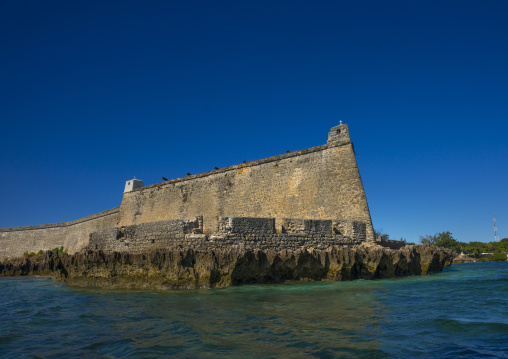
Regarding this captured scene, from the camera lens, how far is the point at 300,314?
20.4ft

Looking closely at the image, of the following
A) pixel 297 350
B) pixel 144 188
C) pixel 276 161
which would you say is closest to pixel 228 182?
pixel 276 161

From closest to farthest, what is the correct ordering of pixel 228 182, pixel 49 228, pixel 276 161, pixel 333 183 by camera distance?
pixel 333 183, pixel 276 161, pixel 228 182, pixel 49 228

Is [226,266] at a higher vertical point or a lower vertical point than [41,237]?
lower

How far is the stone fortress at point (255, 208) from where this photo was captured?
37.3 ft

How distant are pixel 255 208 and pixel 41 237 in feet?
96.1

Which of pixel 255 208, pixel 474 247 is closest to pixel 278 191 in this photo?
pixel 255 208

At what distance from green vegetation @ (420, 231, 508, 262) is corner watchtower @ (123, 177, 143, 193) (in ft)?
168

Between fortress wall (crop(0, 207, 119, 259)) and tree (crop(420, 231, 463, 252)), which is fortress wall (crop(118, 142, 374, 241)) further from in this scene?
tree (crop(420, 231, 463, 252))

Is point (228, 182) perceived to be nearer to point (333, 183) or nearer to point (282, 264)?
point (333, 183)

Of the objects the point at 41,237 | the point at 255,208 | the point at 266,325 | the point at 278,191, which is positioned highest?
the point at 278,191

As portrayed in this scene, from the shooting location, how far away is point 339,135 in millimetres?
17844

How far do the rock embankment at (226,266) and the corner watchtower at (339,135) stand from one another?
6500 mm

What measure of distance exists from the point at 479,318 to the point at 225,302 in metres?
4.93

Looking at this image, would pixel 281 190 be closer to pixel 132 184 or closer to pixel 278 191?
pixel 278 191
